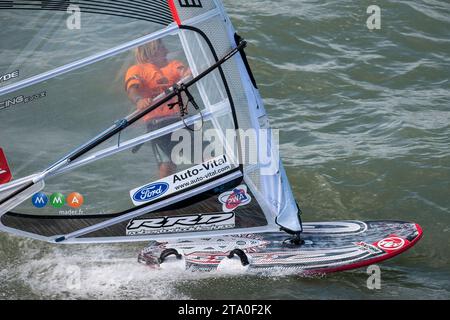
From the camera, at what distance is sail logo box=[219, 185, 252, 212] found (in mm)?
6000

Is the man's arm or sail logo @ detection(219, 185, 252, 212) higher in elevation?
the man's arm

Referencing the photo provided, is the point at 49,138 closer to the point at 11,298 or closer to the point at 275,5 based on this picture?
the point at 11,298

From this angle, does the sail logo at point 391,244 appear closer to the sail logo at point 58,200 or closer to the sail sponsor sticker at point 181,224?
the sail sponsor sticker at point 181,224

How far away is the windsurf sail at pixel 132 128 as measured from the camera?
5.40 meters

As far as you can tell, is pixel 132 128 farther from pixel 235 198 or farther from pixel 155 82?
pixel 235 198

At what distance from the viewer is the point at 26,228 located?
612 cm

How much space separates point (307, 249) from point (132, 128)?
1.80 metres

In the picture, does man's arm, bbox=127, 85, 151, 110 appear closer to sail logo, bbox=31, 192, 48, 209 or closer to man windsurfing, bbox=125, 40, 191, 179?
man windsurfing, bbox=125, 40, 191, 179

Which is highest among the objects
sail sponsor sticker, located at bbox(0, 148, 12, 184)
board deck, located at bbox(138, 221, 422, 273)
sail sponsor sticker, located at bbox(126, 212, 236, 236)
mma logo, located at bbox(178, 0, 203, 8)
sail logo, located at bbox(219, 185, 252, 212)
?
mma logo, located at bbox(178, 0, 203, 8)

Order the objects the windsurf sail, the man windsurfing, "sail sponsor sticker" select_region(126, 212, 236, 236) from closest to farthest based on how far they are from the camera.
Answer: the windsurf sail < the man windsurfing < "sail sponsor sticker" select_region(126, 212, 236, 236)

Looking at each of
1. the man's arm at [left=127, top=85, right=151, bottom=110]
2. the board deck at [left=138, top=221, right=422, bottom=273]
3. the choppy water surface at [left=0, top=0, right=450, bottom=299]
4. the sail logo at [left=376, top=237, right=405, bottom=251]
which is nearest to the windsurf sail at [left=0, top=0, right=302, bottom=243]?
the man's arm at [left=127, top=85, right=151, bottom=110]

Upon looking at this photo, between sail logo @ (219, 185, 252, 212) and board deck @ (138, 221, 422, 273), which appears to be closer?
sail logo @ (219, 185, 252, 212)

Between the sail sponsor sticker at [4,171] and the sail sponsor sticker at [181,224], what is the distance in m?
1.03
